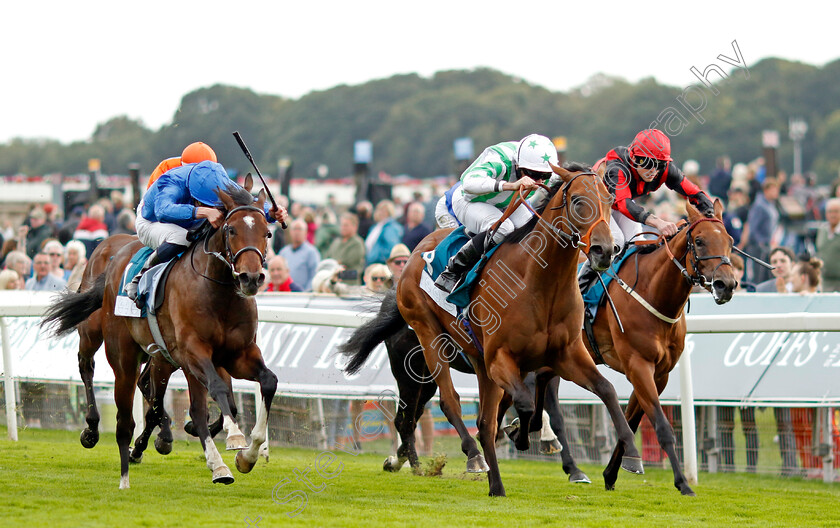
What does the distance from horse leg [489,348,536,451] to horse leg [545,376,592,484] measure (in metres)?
0.65

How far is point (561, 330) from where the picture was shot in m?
5.71

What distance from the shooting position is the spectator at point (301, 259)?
36.4ft

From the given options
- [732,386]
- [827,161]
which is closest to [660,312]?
[732,386]

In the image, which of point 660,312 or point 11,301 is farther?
point 11,301

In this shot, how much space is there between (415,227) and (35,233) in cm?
517

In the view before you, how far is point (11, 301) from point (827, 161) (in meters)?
51.5

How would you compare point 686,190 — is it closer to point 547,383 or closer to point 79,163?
point 547,383

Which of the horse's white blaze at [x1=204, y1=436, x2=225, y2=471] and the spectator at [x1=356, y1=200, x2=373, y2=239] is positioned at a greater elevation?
the spectator at [x1=356, y1=200, x2=373, y2=239]

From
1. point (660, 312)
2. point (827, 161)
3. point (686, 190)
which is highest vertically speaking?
point (827, 161)

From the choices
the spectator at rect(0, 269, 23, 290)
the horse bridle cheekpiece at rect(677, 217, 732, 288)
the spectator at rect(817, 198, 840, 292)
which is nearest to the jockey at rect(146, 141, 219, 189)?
the horse bridle cheekpiece at rect(677, 217, 732, 288)

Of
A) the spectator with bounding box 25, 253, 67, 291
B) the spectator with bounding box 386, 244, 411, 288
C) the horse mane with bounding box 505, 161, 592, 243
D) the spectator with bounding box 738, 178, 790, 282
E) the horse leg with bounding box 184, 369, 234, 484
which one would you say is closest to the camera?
the horse mane with bounding box 505, 161, 592, 243

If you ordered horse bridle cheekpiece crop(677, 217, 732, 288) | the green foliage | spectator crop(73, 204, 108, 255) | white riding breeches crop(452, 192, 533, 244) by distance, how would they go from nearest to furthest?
Result: 1. horse bridle cheekpiece crop(677, 217, 732, 288)
2. white riding breeches crop(452, 192, 533, 244)
3. spectator crop(73, 204, 108, 255)
4. the green foliage

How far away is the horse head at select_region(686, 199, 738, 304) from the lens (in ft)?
19.4

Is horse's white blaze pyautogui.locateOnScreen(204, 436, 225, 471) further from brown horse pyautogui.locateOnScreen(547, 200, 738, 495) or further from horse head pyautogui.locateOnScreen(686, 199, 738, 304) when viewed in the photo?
horse head pyautogui.locateOnScreen(686, 199, 738, 304)
